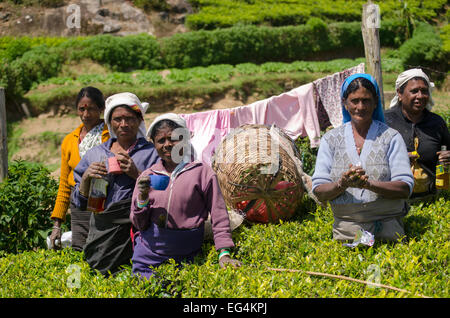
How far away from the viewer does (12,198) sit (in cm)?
541

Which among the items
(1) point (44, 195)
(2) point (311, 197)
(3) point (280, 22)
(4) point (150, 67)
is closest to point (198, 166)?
(2) point (311, 197)

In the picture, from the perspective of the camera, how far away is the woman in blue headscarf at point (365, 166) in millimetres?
3166

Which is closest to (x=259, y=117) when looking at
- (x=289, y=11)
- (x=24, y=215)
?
(x=24, y=215)

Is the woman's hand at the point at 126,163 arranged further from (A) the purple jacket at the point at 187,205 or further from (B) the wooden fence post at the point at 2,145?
(B) the wooden fence post at the point at 2,145

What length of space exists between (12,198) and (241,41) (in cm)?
1511

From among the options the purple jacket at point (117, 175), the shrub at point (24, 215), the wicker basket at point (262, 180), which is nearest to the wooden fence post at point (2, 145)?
the shrub at point (24, 215)

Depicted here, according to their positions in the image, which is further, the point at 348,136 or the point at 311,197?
the point at 311,197

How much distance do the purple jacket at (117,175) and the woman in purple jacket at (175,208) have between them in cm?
24

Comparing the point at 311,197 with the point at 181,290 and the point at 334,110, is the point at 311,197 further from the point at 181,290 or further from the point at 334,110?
the point at 181,290

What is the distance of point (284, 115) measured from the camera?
269 inches

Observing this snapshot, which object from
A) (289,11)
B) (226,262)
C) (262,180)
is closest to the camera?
(226,262)

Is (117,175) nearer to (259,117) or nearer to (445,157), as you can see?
(445,157)

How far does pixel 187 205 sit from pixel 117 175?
67 centimetres

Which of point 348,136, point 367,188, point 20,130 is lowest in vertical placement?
point 20,130
